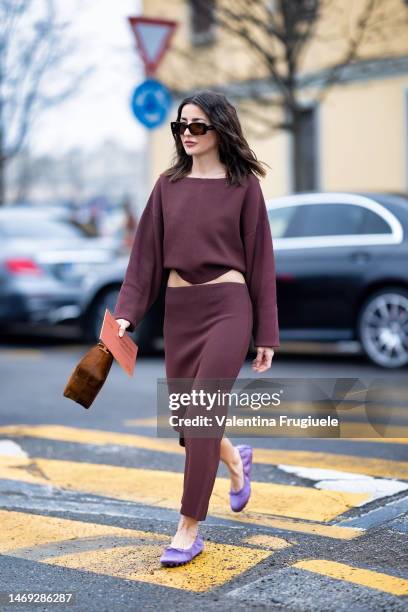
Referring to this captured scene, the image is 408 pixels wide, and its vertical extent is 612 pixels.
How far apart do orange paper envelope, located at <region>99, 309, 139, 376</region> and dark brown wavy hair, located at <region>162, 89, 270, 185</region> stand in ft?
1.96

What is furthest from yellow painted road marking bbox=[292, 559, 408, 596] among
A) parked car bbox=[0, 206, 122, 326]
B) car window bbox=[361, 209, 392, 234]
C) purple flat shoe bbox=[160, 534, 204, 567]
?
parked car bbox=[0, 206, 122, 326]

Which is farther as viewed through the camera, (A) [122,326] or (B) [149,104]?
(B) [149,104]

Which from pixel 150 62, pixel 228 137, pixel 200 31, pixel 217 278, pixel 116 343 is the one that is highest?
pixel 200 31

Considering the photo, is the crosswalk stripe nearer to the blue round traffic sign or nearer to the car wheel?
the blue round traffic sign

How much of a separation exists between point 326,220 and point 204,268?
5807mm

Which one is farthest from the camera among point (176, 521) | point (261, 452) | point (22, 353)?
point (22, 353)

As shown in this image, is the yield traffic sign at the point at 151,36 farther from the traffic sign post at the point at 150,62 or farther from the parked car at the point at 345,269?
the parked car at the point at 345,269

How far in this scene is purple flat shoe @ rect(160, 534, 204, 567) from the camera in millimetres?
4129

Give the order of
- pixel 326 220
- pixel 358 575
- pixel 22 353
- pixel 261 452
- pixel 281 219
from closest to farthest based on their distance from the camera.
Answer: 1. pixel 358 575
2. pixel 261 452
3. pixel 326 220
4. pixel 281 219
5. pixel 22 353

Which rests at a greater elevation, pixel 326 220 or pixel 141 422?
pixel 326 220

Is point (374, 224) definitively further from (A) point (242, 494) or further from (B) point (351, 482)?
(A) point (242, 494)

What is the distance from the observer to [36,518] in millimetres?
4922

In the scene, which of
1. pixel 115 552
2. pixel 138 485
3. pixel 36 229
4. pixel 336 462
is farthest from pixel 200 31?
pixel 115 552

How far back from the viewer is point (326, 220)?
390 inches
